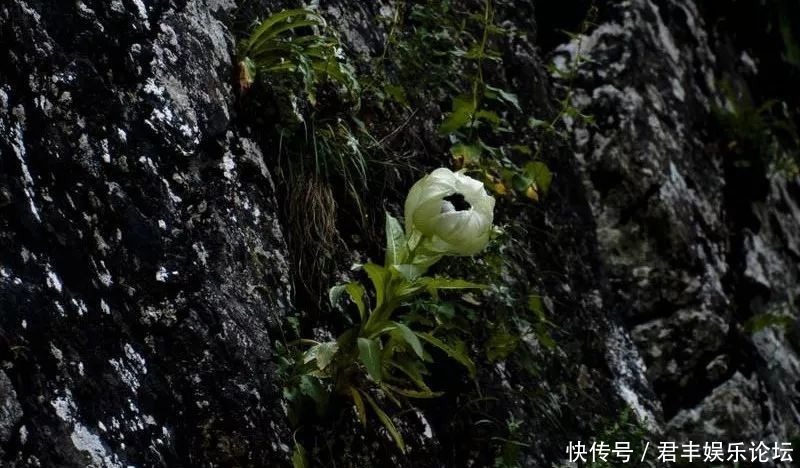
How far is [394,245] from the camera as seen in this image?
2.44 metres

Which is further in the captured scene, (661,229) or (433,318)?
(661,229)

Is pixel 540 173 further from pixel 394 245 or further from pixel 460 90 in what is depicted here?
pixel 394 245

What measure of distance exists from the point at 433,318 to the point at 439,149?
82cm

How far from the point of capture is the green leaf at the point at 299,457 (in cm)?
221

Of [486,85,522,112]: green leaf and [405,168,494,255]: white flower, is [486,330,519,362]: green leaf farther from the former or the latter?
[486,85,522,112]: green leaf

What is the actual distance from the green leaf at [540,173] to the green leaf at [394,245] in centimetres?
126

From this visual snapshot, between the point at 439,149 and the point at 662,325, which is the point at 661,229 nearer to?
the point at 662,325

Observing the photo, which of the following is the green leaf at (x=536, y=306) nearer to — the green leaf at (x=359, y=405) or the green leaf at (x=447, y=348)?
the green leaf at (x=447, y=348)

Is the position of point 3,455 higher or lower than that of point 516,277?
lower

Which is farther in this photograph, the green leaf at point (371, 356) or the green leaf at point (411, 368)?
the green leaf at point (411, 368)

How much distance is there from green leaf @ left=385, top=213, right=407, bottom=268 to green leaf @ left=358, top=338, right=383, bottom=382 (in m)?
0.20

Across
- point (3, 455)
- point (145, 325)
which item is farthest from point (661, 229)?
point (3, 455)

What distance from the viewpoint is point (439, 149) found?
3.42m

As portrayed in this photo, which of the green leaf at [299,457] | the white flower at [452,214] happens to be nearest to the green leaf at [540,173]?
the white flower at [452,214]
